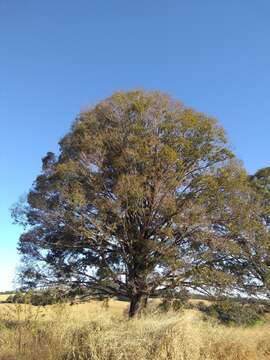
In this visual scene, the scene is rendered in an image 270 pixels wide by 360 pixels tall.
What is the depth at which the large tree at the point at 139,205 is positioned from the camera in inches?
680

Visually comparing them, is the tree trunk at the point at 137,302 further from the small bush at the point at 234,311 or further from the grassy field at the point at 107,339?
the grassy field at the point at 107,339

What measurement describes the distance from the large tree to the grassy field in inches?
280

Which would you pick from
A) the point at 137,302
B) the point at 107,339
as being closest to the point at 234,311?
the point at 137,302

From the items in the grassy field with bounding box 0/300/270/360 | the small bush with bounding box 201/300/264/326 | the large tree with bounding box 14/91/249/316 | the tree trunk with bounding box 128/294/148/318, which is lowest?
the grassy field with bounding box 0/300/270/360

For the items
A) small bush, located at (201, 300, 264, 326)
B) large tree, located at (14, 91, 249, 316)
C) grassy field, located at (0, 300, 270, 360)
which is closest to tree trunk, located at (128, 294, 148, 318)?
large tree, located at (14, 91, 249, 316)

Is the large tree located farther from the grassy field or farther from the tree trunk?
the grassy field

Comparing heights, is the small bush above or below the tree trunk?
below

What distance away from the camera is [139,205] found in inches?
689

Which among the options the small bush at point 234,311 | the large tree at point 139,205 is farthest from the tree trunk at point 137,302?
the small bush at point 234,311

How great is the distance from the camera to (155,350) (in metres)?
7.96

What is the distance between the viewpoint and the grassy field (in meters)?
7.81

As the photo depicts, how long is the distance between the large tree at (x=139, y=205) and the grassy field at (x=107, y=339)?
7.11m

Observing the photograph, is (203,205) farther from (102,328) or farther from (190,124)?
(102,328)

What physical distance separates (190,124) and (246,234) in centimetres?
541
